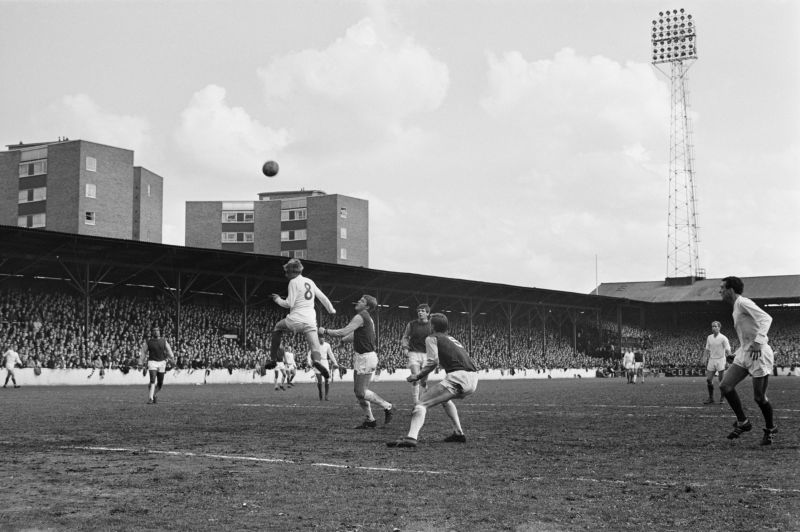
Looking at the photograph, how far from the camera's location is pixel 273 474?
7812 millimetres

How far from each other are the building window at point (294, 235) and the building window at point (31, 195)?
90.8 feet

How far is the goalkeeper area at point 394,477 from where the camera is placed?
5.81m

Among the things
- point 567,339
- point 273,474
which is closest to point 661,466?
point 273,474

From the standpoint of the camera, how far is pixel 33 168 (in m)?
73.8

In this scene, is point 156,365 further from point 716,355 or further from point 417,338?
point 716,355

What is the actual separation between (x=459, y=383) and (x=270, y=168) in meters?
29.7

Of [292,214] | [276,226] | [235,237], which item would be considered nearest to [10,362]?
[292,214]

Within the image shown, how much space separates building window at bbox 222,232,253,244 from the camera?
9500 cm

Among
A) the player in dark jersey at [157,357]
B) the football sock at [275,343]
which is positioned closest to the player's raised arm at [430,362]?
the football sock at [275,343]

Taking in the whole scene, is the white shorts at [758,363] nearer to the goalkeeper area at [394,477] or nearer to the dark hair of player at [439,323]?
the goalkeeper area at [394,477]

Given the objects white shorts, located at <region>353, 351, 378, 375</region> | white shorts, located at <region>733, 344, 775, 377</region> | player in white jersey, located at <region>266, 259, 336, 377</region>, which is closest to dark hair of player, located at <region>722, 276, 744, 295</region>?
white shorts, located at <region>733, 344, 775, 377</region>

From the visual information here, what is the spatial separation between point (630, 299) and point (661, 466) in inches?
2935

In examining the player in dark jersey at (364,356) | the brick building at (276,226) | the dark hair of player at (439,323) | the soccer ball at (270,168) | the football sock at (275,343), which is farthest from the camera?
the brick building at (276,226)

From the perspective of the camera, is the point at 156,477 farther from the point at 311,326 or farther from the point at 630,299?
the point at 630,299
